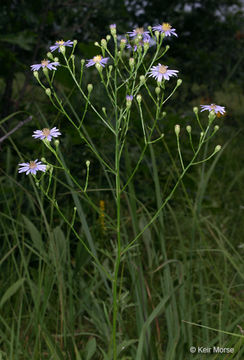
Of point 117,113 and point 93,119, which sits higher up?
point 117,113

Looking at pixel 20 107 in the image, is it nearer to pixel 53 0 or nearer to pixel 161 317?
pixel 53 0

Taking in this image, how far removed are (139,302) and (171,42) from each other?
2.38 m

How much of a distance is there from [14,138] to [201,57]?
199 centimetres

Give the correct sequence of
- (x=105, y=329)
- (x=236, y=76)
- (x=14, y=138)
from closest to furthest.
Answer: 1. (x=105, y=329)
2. (x=14, y=138)
3. (x=236, y=76)

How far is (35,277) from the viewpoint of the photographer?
193 cm

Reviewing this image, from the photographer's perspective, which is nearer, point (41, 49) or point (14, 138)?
point (14, 138)

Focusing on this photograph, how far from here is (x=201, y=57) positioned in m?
3.72

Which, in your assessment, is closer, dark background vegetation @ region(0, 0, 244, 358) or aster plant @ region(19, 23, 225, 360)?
aster plant @ region(19, 23, 225, 360)

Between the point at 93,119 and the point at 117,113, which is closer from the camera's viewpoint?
the point at 117,113

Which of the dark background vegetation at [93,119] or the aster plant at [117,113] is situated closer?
the aster plant at [117,113]

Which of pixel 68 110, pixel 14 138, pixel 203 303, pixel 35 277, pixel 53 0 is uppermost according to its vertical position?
pixel 53 0

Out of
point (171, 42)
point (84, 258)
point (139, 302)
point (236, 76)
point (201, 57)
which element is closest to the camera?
point (139, 302)

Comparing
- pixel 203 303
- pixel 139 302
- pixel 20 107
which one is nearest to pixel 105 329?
pixel 139 302

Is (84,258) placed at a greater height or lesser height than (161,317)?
greater
